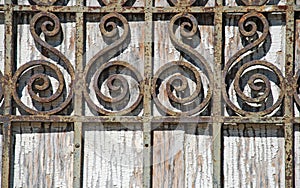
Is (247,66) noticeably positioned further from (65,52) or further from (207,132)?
(65,52)

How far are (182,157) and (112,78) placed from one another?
10.7 inches

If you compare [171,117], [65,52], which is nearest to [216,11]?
→ [171,117]

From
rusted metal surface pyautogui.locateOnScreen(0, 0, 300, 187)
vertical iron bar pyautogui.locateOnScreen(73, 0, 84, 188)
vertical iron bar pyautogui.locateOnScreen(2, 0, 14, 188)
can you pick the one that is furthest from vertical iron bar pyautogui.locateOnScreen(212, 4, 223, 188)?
vertical iron bar pyautogui.locateOnScreen(2, 0, 14, 188)

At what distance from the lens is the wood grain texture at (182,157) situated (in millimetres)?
1830

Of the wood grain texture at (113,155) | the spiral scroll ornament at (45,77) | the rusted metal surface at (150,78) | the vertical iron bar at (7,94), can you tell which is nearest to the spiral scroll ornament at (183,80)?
the rusted metal surface at (150,78)

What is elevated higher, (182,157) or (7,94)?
(7,94)

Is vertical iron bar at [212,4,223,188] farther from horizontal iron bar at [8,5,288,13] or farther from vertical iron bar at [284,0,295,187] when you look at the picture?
vertical iron bar at [284,0,295,187]

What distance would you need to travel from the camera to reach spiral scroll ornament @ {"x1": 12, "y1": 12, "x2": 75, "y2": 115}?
1833 mm

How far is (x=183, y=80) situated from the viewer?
1.82 meters

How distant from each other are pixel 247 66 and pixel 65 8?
19.2 inches

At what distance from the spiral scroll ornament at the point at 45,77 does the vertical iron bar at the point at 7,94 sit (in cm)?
2

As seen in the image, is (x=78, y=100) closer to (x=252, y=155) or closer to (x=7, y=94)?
(x=7, y=94)

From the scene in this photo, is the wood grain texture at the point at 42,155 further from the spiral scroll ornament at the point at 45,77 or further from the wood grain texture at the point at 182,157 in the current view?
the wood grain texture at the point at 182,157

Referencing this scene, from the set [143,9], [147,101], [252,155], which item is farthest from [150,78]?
[252,155]
